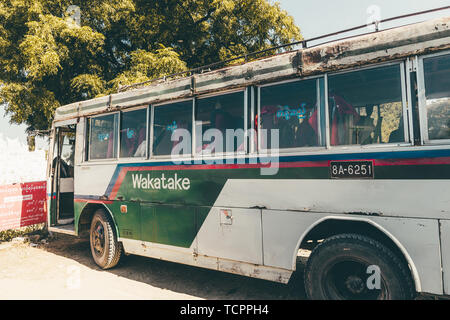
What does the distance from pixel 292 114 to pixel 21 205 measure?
7.03 m

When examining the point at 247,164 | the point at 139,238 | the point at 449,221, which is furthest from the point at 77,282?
the point at 449,221

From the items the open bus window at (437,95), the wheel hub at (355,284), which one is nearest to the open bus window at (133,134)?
the wheel hub at (355,284)

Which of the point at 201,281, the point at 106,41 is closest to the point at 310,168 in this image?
the point at 201,281

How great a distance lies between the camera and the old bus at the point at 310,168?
299 cm

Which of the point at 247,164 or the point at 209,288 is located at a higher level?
the point at 247,164

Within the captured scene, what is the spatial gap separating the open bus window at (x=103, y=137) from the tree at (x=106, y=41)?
4.83 meters

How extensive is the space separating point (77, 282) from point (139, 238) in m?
1.16

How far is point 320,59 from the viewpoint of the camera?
3600 mm

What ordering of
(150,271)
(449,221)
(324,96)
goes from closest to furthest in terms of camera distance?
(449,221) < (324,96) < (150,271)

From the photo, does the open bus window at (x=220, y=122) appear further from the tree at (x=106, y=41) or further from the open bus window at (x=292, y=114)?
the tree at (x=106, y=41)

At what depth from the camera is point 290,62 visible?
3793 millimetres

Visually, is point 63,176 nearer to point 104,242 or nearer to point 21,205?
point 21,205
